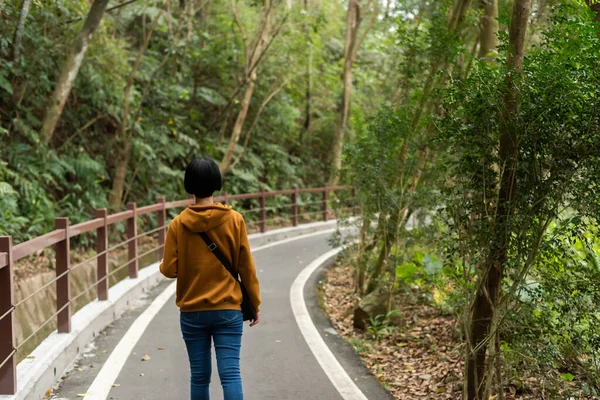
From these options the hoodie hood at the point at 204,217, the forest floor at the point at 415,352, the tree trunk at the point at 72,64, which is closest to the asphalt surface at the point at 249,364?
the forest floor at the point at 415,352

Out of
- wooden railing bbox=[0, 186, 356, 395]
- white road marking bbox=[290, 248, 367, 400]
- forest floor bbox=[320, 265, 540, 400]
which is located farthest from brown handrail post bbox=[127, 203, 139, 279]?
forest floor bbox=[320, 265, 540, 400]

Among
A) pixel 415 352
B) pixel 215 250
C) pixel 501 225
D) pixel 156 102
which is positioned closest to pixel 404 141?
pixel 415 352

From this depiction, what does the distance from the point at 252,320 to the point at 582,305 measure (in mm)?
2463

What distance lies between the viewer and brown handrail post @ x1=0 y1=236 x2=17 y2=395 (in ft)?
16.4

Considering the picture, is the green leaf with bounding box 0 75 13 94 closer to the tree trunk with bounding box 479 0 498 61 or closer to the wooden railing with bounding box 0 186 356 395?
the wooden railing with bounding box 0 186 356 395

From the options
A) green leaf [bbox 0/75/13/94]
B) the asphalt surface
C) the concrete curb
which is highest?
green leaf [bbox 0/75/13/94]

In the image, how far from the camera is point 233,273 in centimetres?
426

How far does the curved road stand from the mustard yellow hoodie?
6.73ft

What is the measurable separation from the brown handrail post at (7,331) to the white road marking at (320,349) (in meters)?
2.77

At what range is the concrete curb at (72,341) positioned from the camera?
5.47m

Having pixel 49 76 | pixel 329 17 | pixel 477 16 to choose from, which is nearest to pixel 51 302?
pixel 49 76

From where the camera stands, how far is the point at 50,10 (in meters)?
15.1

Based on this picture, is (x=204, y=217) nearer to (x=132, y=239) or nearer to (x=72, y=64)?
(x=132, y=239)

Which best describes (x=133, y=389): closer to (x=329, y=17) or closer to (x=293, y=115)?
(x=293, y=115)
